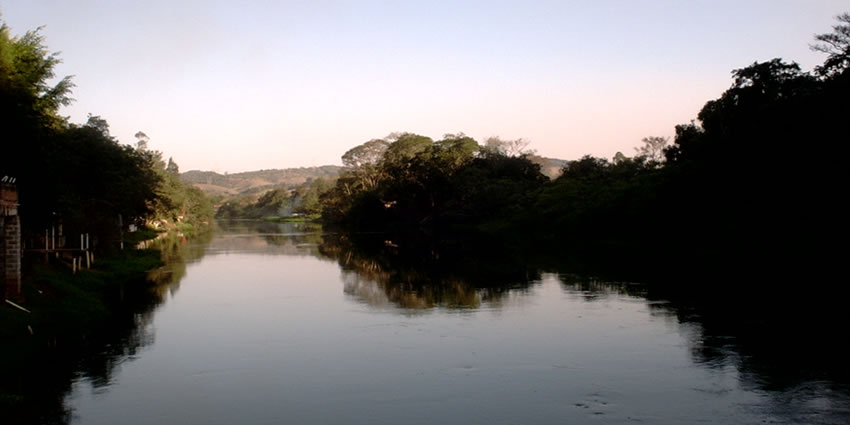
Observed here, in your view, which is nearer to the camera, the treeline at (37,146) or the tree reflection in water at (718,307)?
the tree reflection in water at (718,307)

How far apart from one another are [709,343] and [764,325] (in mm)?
3206

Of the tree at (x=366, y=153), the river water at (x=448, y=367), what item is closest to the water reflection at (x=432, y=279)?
the river water at (x=448, y=367)

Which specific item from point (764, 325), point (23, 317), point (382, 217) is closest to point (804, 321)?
point (764, 325)

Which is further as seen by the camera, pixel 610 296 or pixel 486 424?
pixel 610 296

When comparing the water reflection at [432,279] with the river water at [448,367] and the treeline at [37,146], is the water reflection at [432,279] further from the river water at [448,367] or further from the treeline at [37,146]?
the treeline at [37,146]

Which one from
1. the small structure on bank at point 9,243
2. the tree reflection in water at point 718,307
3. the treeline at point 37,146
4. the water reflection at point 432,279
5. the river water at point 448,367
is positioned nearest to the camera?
the river water at point 448,367

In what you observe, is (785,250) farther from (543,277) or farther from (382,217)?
(382,217)

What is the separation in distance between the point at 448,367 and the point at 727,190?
4405 cm

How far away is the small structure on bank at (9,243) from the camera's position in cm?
1886

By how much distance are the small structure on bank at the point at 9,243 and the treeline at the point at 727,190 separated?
33.1m

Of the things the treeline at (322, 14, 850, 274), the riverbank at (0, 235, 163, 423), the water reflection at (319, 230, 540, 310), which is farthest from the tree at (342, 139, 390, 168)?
the riverbank at (0, 235, 163, 423)

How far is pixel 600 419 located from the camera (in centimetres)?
1144

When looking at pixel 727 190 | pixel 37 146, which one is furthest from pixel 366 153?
pixel 37 146

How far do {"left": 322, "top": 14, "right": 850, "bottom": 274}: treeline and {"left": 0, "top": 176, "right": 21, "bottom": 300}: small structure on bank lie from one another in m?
33.1
